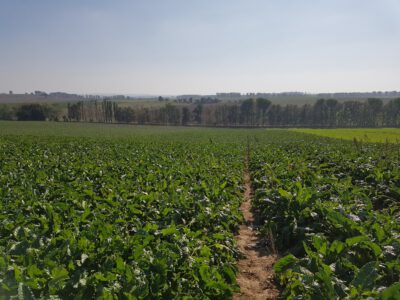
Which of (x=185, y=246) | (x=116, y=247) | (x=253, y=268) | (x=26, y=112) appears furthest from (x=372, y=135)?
(x=26, y=112)

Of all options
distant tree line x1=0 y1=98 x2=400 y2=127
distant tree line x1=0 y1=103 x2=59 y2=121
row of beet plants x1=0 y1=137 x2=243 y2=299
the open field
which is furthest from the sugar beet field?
distant tree line x1=0 y1=98 x2=400 y2=127

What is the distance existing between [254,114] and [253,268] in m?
112

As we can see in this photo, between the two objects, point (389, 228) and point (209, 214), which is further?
point (209, 214)

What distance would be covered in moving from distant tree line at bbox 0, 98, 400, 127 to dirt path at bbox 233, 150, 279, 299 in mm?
103666

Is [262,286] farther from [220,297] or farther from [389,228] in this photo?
[389,228]

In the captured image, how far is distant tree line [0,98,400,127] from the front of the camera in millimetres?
103938

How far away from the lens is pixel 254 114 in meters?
116

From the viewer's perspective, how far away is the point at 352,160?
602 inches

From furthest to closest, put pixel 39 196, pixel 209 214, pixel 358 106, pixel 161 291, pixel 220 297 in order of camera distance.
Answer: pixel 358 106 < pixel 39 196 < pixel 209 214 < pixel 220 297 < pixel 161 291

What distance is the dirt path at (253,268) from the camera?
17.4ft

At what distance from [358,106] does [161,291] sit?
119 m

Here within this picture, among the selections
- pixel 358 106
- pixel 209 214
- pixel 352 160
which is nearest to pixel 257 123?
pixel 358 106

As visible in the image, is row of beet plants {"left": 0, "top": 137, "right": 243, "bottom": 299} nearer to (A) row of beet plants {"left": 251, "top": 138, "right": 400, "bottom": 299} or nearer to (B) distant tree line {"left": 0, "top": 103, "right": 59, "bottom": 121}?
(A) row of beet plants {"left": 251, "top": 138, "right": 400, "bottom": 299}

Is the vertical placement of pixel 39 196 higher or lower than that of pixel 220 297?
higher
